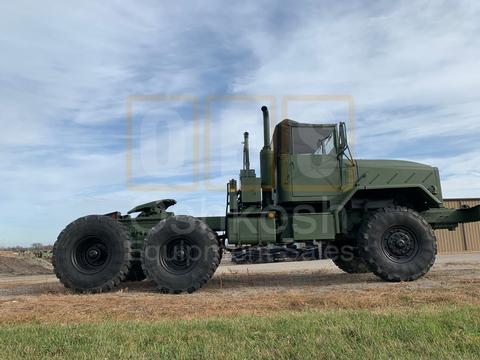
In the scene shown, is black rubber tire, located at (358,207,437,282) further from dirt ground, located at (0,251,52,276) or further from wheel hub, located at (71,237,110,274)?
dirt ground, located at (0,251,52,276)

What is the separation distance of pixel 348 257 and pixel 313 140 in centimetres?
331

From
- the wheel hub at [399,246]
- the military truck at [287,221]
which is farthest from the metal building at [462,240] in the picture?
the wheel hub at [399,246]

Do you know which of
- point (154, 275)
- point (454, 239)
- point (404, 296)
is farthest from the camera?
point (454, 239)

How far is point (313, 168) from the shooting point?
9.94m

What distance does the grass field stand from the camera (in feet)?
13.5

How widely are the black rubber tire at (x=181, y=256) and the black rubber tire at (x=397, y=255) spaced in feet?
9.91

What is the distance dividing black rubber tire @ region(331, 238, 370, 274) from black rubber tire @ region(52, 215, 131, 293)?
197 inches

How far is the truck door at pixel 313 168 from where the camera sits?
990 centimetres

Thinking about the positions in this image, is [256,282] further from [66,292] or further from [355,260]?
[66,292]

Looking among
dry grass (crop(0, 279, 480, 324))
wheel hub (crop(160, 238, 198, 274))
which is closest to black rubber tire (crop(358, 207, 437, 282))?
dry grass (crop(0, 279, 480, 324))

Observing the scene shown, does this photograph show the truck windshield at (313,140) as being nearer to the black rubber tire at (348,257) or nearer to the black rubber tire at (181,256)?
the black rubber tire at (348,257)

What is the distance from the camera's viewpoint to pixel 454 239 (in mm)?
32562

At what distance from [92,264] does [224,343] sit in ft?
19.6

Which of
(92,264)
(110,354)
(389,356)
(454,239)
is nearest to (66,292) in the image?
(92,264)
